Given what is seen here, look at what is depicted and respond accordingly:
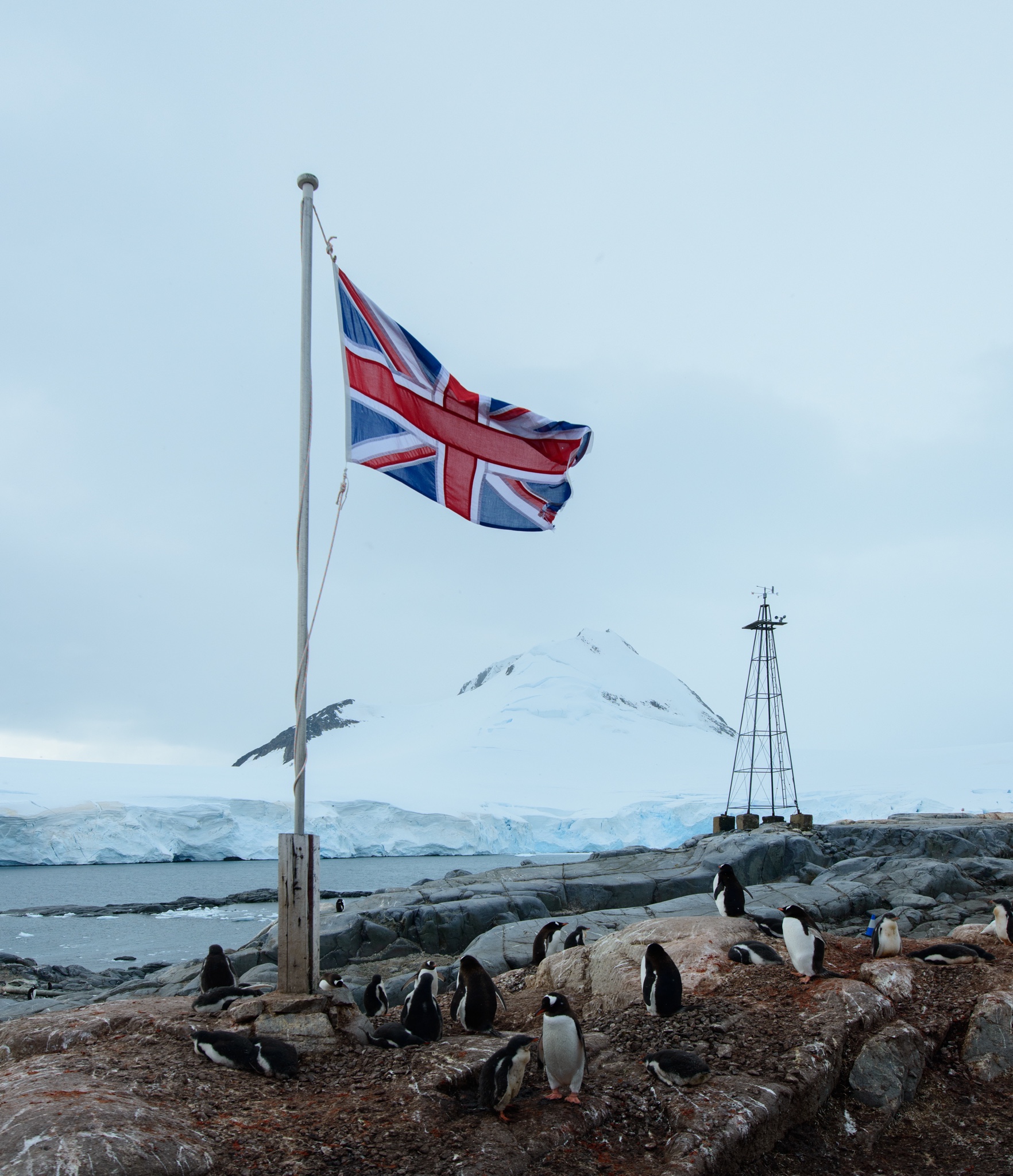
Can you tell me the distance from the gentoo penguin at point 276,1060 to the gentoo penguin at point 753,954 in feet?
15.2

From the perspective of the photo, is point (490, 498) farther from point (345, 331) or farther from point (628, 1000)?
point (628, 1000)

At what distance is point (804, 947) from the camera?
8.09 m

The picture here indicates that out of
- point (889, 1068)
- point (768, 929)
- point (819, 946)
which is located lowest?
point (889, 1068)

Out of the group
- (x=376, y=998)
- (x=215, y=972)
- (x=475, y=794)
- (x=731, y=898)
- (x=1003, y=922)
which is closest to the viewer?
(x=215, y=972)

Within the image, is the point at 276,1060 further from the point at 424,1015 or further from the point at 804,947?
the point at 804,947

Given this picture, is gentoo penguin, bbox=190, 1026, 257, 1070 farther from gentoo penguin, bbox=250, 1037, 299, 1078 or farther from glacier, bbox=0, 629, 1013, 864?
glacier, bbox=0, 629, 1013, 864

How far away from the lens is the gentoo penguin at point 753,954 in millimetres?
8797

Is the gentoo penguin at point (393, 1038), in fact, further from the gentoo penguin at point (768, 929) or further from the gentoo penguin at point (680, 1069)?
the gentoo penguin at point (768, 929)

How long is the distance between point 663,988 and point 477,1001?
1.55m

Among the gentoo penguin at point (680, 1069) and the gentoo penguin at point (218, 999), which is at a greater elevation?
the gentoo penguin at point (218, 999)

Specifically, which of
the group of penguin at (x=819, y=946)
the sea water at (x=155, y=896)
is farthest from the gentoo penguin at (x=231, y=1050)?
the sea water at (x=155, y=896)

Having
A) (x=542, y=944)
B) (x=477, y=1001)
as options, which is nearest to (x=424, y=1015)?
(x=477, y=1001)

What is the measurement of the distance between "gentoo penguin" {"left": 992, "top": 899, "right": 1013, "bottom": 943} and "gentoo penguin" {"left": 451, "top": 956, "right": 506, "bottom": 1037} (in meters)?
6.20

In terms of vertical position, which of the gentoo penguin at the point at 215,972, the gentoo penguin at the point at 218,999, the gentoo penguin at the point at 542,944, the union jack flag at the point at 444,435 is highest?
the union jack flag at the point at 444,435
